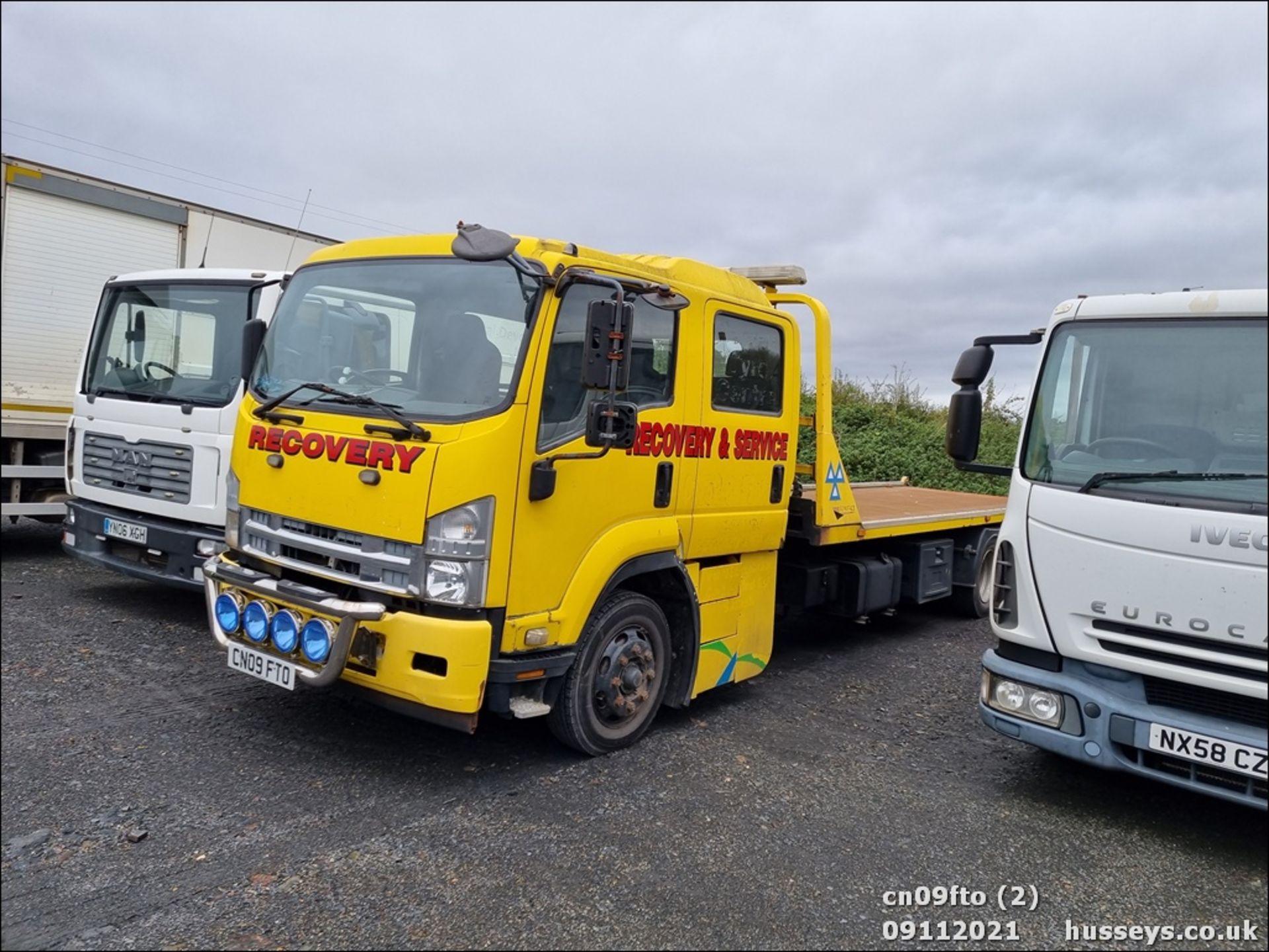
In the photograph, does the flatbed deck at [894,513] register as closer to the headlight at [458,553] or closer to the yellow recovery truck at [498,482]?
the yellow recovery truck at [498,482]

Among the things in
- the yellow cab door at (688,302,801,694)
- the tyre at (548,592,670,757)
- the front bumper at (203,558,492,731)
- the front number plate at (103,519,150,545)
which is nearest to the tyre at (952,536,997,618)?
the yellow cab door at (688,302,801,694)

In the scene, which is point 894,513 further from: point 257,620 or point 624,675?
point 257,620

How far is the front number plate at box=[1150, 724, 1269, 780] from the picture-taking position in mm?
3303

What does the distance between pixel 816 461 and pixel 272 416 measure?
3231 mm

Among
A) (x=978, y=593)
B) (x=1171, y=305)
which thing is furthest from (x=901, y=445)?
(x=1171, y=305)

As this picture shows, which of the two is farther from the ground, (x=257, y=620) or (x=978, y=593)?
(x=257, y=620)

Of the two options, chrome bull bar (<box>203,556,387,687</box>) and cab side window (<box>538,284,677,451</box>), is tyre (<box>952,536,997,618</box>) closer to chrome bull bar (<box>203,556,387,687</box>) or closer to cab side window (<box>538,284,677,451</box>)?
cab side window (<box>538,284,677,451</box>)

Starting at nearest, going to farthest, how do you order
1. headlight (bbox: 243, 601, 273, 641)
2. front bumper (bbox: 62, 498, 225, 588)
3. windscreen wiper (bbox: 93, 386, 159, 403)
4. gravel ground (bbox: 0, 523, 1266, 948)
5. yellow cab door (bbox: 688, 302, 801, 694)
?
gravel ground (bbox: 0, 523, 1266, 948)
headlight (bbox: 243, 601, 273, 641)
yellow cab door (bbox: 688, 302, 801, 694)
front bumper (bbox: 62, 498, 225, 588)
windscreen wiper (bbox: 93, 386, 159, 403)

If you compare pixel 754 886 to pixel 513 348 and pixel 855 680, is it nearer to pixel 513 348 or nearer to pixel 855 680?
pixel 513 348

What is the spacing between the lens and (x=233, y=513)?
14.1 feet

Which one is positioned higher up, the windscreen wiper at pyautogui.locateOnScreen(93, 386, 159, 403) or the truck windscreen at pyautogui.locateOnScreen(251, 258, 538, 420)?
the truck windscreen at pyautogui.locateOnScreen(251, 258, 538, 420)

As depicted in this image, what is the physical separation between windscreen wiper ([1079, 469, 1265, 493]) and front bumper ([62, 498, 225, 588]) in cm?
473

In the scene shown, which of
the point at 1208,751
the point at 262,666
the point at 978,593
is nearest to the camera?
the point at 1208,751

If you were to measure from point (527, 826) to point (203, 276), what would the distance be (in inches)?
185
